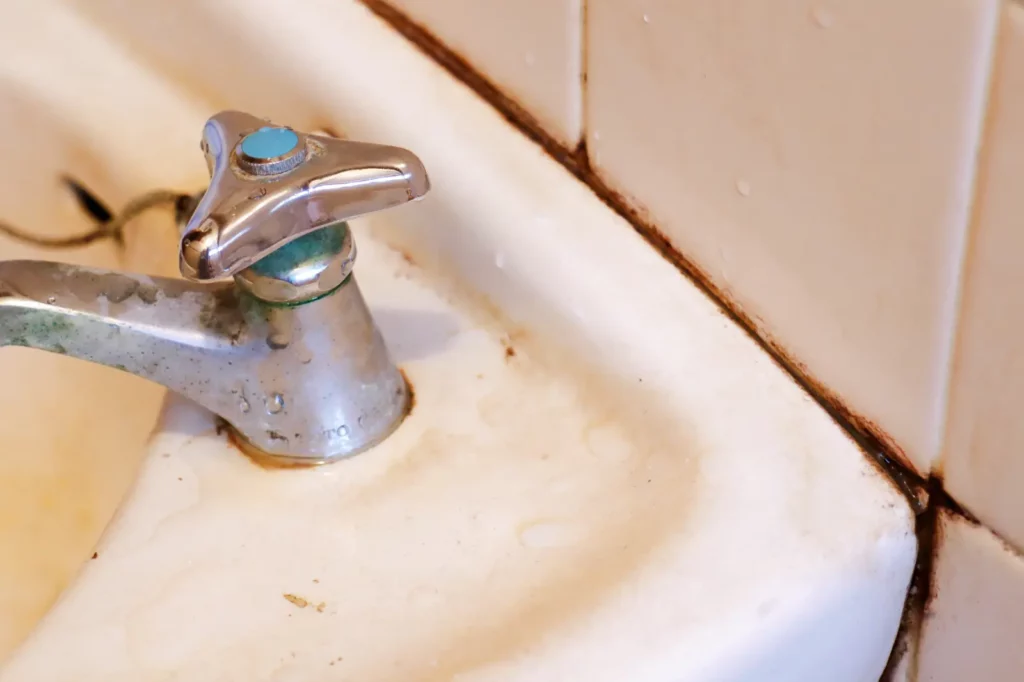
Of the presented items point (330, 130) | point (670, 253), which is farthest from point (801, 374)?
point (330, 130)

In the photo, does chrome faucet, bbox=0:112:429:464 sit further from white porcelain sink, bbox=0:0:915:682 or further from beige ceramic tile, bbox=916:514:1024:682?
beige ceramic tile, bbox=916:514:1024:682

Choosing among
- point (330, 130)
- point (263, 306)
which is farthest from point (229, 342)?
point (330, 130)

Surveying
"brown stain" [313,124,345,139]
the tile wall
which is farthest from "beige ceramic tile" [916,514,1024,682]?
"brown stain" [313,124,345,139]

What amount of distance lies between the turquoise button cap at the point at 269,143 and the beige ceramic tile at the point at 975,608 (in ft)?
0.57

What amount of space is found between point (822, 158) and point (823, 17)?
0.10ft

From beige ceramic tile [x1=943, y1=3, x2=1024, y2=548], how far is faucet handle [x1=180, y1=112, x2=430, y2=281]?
12 centimetres

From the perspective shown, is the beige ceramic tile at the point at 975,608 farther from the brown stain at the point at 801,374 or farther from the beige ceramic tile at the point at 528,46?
the beige ceramic tile at the point at 528,46

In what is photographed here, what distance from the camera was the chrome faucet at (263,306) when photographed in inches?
9.5

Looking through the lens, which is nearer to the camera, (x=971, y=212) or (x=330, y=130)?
(x=971, y=212)

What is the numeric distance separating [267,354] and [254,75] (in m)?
0.15

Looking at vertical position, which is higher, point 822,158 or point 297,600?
point 822,158

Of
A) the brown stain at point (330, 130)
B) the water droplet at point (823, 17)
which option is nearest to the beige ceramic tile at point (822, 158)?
the water droplet at point (823, 17)

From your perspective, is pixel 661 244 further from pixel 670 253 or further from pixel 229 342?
pixel 229 342

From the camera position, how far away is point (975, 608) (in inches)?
9.3
